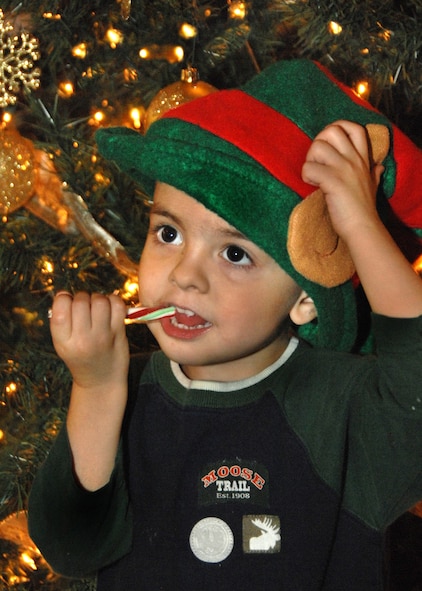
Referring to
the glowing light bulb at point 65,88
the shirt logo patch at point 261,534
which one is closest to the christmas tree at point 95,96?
Result: the glowing light bulb at point 65,88

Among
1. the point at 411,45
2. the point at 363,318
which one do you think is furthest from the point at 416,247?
the point at 411,45

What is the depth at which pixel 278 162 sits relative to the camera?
3.16 feet

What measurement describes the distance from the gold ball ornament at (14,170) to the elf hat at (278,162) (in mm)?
385

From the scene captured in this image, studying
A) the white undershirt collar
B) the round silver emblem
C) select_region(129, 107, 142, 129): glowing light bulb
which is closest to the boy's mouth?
the white undershirt collar

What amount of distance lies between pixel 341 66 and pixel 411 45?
0.15 metres

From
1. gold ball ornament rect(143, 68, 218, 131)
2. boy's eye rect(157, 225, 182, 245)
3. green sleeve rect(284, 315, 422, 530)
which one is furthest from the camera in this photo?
gold ball ornament rect(143, 68, 218, 131)

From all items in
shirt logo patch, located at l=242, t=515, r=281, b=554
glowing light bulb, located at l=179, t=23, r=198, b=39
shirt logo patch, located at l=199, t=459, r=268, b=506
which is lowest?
shirt logo patch, located at l=242, t=515, r=281, b=554

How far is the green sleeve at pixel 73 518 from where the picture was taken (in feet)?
3.34

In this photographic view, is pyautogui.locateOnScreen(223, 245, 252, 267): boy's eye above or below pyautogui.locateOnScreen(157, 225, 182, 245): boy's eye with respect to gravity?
above

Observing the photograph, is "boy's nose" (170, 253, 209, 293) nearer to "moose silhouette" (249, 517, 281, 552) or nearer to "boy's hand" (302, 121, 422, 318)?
"boy's hand" (302, 121, 422, 318)

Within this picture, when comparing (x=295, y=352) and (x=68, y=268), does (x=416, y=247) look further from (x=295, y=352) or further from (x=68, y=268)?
(x=68, y=268)

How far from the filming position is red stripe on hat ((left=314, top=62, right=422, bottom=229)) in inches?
39.8

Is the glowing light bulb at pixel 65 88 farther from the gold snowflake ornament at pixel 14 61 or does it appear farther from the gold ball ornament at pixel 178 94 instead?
the gold ball ornament at pixel 178 94

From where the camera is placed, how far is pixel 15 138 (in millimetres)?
1422
